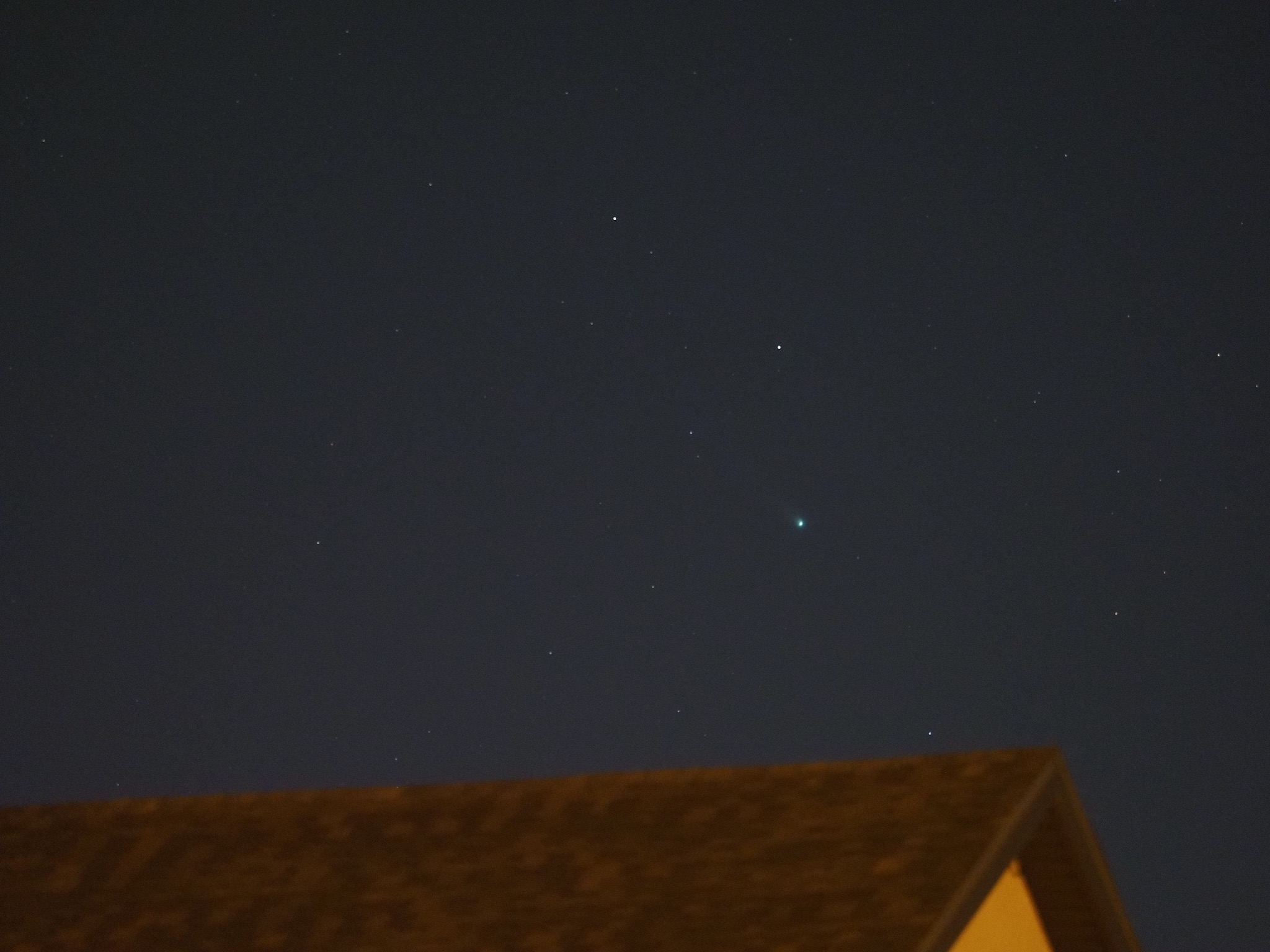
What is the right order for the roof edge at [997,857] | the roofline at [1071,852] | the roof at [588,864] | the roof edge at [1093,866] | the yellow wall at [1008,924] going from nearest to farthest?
the roof edge at [997,857] → the roofline at [1071,852] → the roof at [588,864] → the roof edge at [1093,866] → the yellow wall at [1008,924]

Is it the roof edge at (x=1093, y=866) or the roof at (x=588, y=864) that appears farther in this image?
the roof edge at (x=1093, y=866)

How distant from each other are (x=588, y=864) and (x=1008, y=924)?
10.2 feet

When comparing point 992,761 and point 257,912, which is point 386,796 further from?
point 992,761

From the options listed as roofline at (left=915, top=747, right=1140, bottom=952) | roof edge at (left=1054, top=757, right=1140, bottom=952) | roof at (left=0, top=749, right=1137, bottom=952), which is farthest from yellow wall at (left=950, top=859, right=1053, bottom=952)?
roof edge at (left=1054, top=757, right=1140, bottom=952)

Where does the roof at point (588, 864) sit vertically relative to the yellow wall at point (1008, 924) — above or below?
above

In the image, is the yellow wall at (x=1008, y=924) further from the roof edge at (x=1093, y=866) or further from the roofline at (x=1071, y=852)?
the roof edge at (x=1093, y=866)

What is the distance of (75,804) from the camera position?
529 inches

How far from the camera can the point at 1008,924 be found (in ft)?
38.2

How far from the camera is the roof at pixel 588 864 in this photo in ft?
34.0

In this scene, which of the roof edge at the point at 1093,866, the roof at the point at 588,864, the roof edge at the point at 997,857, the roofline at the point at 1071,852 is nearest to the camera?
the roof edge at the point at 997,857

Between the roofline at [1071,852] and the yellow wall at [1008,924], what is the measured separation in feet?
1.00

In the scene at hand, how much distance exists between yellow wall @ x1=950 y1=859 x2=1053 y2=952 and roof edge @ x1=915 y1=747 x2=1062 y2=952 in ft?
1.74

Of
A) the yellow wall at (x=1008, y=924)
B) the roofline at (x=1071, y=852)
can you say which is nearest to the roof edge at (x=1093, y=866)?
the roofline at (x=1071, y=852)

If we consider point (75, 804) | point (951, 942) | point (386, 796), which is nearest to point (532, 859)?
point (386, 796)
